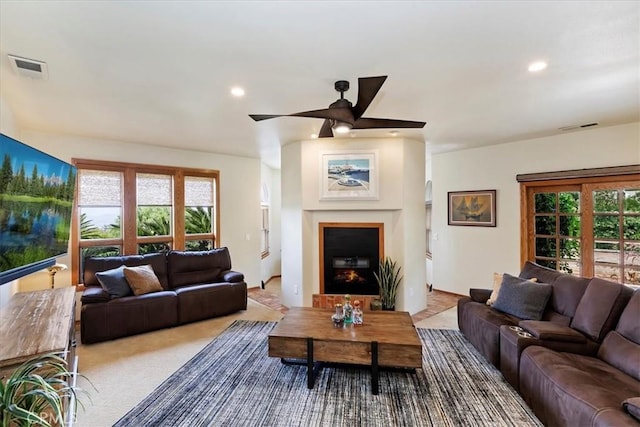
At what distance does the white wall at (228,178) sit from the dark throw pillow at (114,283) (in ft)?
2.80

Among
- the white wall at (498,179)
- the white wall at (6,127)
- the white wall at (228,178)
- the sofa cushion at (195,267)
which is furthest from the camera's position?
the sofa cushion at (195,267)

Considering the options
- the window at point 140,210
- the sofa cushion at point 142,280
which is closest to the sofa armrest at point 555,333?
the sofa cushion at point 142,280

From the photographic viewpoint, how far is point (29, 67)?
7.70 ft

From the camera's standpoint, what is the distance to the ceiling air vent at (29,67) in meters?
2.24

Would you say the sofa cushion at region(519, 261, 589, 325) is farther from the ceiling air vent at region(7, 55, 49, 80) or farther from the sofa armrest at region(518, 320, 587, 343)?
the ceiling air vent at region(7, 55, 49, 80)

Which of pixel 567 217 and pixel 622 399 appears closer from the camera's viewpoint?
pixel 622 399

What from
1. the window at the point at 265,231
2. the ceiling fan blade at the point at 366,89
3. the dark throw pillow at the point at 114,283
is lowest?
the dark throw pillow at the point at 114,283

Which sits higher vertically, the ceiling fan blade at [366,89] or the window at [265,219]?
the ceiling fan blade at [366,89]

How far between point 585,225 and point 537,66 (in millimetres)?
3156

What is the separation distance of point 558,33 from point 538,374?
7.46 feet

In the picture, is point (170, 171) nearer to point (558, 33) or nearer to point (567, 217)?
point (558, 33)

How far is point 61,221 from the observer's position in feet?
9.10

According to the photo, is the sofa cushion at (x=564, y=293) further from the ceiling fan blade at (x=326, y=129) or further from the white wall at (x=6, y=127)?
the white wall at (x=6, y=127)

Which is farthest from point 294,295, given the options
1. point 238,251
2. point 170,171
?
point 170,171
